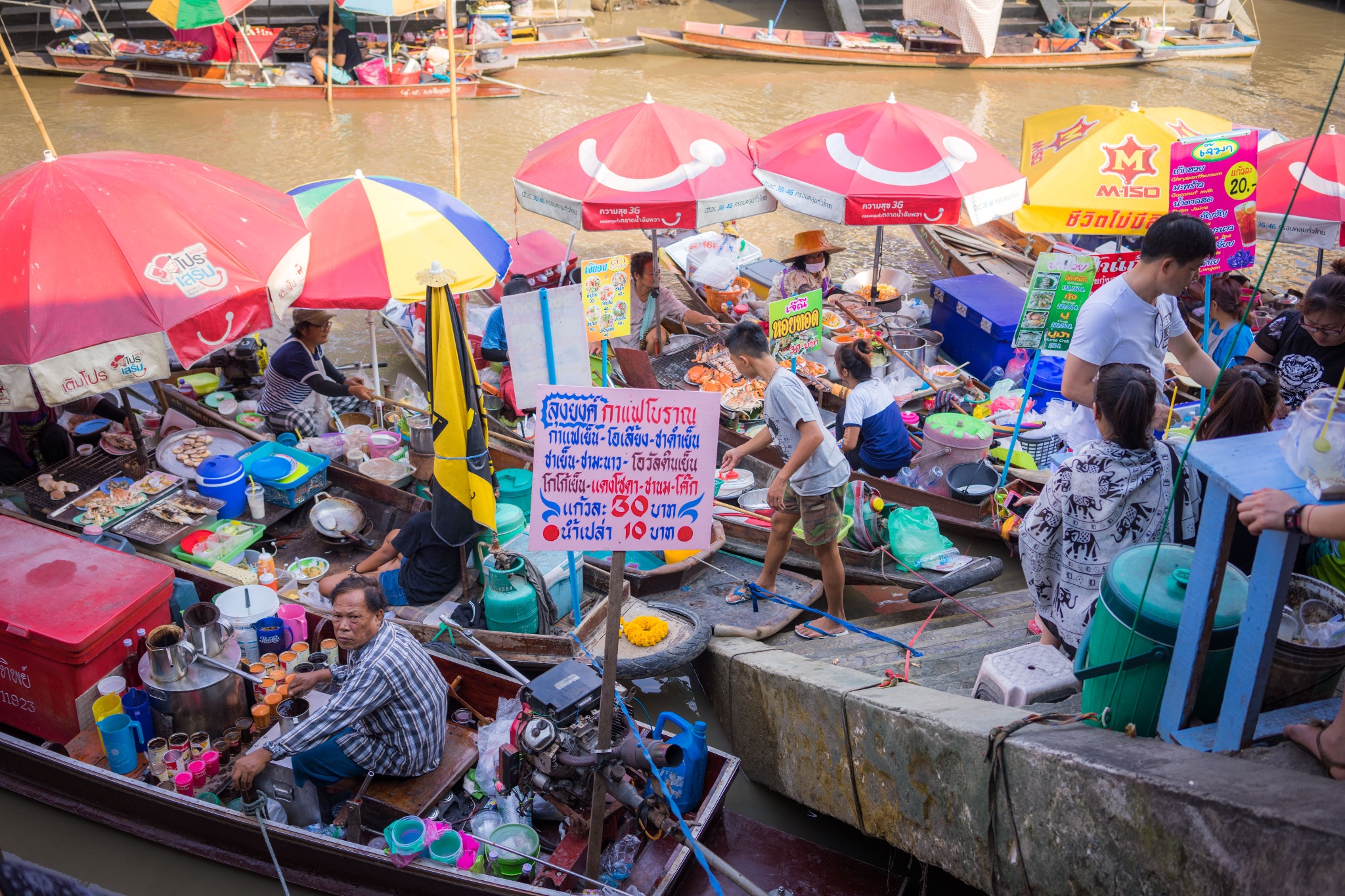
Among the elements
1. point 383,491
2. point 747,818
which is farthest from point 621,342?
point 747,818

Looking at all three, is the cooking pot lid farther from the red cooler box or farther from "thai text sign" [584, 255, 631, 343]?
the red cooler box

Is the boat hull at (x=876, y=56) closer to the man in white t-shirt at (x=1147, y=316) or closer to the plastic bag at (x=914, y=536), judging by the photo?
the plastic bag at (x=914, y=536)

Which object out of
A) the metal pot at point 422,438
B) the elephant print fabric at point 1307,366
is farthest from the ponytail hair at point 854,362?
the metal pot at point 422,438

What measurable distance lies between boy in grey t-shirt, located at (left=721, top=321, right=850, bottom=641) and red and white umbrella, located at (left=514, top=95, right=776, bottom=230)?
101 inches

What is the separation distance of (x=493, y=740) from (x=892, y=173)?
221 inches

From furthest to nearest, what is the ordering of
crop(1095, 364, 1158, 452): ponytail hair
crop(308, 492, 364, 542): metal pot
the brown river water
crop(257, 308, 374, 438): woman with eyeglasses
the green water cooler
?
the brown river water < crop(257, 308, 374, 438): woman with eyeglasses < crop(308, 492, 364, 542): metal pot < crop(1095, 364, 1158, 452): ponytail hair < the green water cooler


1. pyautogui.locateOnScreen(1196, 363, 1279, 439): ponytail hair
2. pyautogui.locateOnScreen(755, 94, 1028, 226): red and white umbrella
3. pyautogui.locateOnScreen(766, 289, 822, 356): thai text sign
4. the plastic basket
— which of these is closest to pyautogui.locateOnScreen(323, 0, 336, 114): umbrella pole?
the plastic basket

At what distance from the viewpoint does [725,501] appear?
6930mm

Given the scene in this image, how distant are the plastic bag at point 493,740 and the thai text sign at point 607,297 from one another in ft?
10.3

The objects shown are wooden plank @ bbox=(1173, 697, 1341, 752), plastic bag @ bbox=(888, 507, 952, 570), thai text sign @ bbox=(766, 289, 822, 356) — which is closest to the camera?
wooden plank @ bbox=(1173, 697, 1341, 752)

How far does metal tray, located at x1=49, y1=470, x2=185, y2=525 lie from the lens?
240 inches

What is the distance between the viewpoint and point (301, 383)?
7410 mm

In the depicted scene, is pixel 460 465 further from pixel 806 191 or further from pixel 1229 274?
pixel 1229 274

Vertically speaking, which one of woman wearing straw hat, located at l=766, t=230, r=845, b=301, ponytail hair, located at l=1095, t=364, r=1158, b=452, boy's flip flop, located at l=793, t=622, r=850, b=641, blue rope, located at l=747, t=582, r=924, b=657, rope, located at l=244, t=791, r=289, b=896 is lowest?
rope, located at l=244, t=791, r=289, b=896
